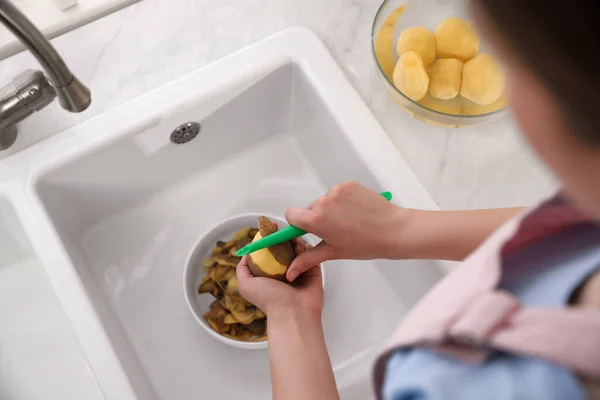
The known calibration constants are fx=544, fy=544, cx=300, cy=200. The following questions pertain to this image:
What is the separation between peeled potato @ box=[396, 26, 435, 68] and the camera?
683mm

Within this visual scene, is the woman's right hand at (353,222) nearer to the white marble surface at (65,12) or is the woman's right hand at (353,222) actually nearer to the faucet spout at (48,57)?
the faucet spout at (48,57)

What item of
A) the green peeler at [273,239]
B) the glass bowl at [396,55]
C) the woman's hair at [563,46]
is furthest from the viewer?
the glass bowl at [396,55]

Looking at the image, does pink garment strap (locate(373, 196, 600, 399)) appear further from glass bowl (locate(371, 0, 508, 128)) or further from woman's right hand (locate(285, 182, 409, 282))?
glass bowl (locate(371, 0, 508, 128))

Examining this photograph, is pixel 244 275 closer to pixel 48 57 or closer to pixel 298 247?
pixel 298 247

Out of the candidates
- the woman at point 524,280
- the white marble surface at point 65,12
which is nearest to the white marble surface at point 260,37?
the white marble surface at point 65,12

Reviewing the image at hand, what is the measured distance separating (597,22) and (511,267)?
193mm

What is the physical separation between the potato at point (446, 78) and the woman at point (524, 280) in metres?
0.19

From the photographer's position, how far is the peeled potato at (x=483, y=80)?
2.17ft

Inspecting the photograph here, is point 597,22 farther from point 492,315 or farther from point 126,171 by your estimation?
point 126,171

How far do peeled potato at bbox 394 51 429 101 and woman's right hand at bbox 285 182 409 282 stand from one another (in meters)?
0.17

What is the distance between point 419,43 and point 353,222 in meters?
0.26

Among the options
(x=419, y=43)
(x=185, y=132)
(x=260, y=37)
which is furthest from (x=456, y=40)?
(x=185, y=132)

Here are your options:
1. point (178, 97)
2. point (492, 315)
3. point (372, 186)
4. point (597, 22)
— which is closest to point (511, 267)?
point (492, 315)

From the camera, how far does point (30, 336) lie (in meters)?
0.72
